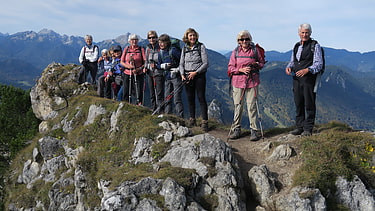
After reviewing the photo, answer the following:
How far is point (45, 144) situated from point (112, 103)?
5.24 metres

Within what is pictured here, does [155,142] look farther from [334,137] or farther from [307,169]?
[334,137]

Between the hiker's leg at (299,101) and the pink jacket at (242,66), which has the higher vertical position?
the pink jacket at (242,66)

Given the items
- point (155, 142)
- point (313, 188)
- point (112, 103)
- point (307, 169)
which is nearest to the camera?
point (313, 188)

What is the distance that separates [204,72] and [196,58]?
679 millimetres

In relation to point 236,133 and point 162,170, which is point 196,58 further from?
point 162,170

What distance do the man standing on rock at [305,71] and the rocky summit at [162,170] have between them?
3.69 feet

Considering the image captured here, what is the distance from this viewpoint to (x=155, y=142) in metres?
10.4

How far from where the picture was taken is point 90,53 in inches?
749

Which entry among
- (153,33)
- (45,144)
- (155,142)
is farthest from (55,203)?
(153,33)

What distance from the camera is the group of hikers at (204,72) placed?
10.0 meters

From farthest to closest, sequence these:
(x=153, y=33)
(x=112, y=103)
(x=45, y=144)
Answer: (x=45, y=144), (x=112, y=103), (x=153, y=33)

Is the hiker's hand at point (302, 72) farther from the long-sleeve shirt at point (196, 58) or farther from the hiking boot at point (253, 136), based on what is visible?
the long-sleeve shirt at point (196, 58)

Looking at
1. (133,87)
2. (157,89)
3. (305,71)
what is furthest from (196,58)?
(133,87)

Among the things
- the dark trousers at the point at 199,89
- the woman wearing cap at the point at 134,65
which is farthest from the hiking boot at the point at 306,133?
the woman wearing cap at the point at 134,65
